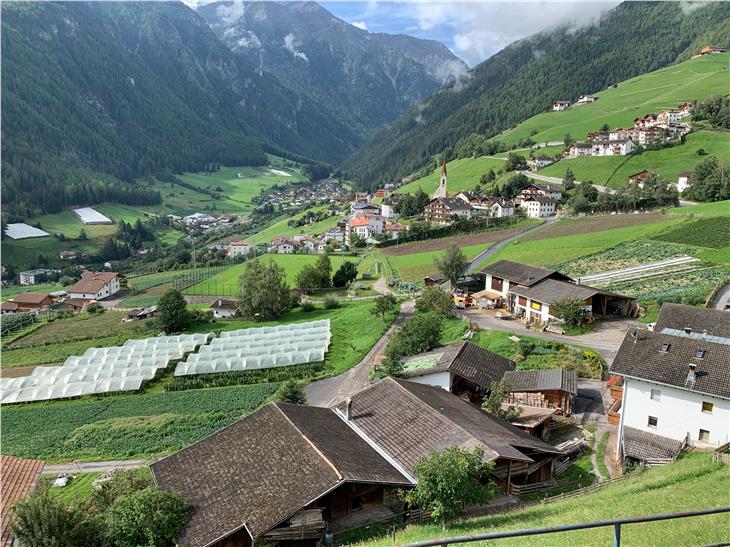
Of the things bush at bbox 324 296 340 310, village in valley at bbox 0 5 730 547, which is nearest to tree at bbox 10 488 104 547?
village in valley at bbox 0 5 730 547

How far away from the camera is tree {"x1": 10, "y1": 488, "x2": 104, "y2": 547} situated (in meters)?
14.6

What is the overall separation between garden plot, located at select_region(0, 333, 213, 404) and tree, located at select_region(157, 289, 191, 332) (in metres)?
7.18

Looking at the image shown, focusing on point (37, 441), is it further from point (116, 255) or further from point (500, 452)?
point (116, 255)

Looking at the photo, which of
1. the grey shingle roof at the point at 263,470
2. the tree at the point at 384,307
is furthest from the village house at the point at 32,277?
the grey shingle roof at the point at 263,470

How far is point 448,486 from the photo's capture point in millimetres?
15352

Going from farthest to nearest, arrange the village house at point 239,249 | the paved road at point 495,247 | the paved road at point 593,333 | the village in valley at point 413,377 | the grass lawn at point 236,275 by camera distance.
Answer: the village house at point 239,249 → the grass lawn at point 236,275 → the paved road at point 495,247 → the paved road at point 593,333 → the village in valley at point 413,377

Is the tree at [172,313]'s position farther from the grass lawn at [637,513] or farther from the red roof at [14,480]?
the grass lawn at [637,513]

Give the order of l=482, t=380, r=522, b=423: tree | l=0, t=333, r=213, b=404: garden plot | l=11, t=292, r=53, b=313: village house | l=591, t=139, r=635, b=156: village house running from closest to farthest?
l=482, t=380, r=522, b=423: tree, l=0, t=333, r=213, b=404: garden plot, l=11, t=292, r=53, b=313: village house, l=591, t=139, r=635, b=156: village house

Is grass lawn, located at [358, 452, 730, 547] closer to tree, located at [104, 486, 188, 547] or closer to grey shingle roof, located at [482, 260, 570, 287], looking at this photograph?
tree, located at [104, 486, 188, 547]

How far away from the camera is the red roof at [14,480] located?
17.0 m

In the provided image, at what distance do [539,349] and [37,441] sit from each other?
33.0 meters

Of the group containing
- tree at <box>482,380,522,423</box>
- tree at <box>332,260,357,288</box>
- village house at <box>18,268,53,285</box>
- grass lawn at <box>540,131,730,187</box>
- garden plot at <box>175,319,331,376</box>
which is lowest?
village house at <box>18,268,53,285</box>

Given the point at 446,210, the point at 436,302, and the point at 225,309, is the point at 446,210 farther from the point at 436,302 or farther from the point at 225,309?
the point at 436,302

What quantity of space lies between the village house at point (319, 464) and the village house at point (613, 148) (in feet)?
348
